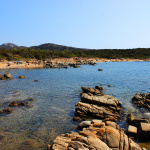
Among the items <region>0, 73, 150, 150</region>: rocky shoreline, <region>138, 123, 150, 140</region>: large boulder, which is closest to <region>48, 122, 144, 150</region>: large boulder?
<region>0, 73, 150, 150</region>: rocky shoreline

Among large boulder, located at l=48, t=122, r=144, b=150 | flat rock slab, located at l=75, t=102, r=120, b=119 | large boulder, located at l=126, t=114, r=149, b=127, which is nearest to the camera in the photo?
large boulder, located at l=48, t=122, r=144, b=150

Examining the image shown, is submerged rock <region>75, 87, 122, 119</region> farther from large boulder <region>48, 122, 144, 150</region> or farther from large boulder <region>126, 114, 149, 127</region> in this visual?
large boulder <region>48, 122, 144, 150</region>

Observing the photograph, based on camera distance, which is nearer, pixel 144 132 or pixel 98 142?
pixel 98 142

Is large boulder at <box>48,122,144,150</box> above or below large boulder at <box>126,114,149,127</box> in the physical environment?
above

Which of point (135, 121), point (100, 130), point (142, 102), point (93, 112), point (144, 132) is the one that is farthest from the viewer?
point (142, 102)

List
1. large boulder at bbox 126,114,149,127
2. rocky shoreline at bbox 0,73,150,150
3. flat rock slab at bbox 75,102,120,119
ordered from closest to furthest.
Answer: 1. rocky shoreline at bbox 0,73,150,150
2. large boulder at bbox 126,114,149,127
3. flat rock slab at bbox 75,102,120,119

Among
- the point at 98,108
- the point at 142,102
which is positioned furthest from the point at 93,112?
the point at 142,102

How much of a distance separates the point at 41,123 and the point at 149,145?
35.5 ft

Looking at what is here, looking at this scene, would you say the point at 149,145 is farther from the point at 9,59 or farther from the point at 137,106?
the point at 9,59

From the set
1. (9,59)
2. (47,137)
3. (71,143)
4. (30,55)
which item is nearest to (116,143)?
(71,143)

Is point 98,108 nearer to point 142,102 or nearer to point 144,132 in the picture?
point 144,132

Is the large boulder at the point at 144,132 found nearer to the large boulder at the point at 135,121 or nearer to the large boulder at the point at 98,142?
the large boulder at the point at 135,121

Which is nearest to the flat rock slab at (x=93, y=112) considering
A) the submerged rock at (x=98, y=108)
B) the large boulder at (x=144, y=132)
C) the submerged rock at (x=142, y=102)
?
the submerged rock at (x=98, y=108)

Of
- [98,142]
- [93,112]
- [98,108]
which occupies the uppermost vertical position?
[98,142]
